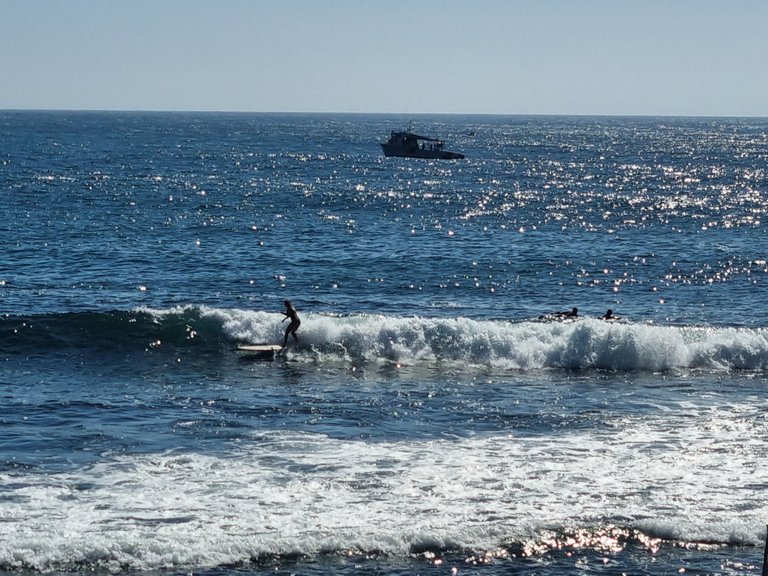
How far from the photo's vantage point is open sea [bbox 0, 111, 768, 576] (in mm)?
17656

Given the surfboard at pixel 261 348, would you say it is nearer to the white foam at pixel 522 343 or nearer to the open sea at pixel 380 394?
the open sea at pixel 380 394

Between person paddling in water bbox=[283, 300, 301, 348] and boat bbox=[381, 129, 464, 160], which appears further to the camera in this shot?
boat bbox=[381, 129, 464, 160]

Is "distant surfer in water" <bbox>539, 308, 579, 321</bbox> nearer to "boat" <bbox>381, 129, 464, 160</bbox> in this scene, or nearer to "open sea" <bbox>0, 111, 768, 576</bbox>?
"open sea" <bbox>0, 111, 768, 576</bbox>

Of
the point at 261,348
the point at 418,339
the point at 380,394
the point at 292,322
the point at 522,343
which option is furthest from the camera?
the point at 418,339

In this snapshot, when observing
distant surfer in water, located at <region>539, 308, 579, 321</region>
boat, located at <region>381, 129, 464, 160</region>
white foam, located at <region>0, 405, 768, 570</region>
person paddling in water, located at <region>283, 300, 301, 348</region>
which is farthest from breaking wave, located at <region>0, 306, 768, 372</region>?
boat, located at <region>381, 129, 464, 160</region>

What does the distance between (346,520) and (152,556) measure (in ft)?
12.2

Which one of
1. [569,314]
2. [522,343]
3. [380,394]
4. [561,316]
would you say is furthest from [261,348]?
[569,314]

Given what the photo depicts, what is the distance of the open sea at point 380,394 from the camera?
17656 mm

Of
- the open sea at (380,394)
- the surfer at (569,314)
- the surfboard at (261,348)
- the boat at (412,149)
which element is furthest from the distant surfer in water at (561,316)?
the boat at (412,149)

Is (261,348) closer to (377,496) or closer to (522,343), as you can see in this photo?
(522,343)

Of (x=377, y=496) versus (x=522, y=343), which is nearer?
(x=377, y=496)

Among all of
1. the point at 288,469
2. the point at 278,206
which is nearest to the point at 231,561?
the point at 288,469

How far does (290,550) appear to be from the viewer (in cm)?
1717

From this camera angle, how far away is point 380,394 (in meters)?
28.8
